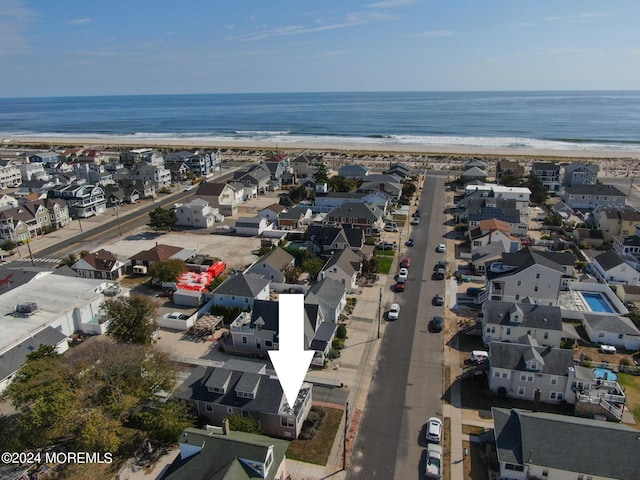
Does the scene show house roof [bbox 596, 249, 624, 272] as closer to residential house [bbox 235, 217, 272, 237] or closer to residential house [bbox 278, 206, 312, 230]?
residential house [bbox 278, 206, 312, 230]

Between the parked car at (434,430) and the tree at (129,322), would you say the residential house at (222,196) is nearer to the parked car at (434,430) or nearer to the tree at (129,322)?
the tree at (129,322)

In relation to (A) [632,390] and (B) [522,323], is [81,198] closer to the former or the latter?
(B) [522,323]

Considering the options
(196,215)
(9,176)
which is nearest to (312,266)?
(196,215)

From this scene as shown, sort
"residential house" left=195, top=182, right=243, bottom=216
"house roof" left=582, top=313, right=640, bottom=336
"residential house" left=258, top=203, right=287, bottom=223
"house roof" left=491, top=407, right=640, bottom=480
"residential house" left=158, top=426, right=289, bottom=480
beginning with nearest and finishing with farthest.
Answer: "residential house" left=158, top=426, right=289, bottom=480 → "house roof" left=491, top=407, right=640, bottom=480 → "house roof" left=582, top=313, right=640, bottom=336 → "residential house" left=258, top=203, right=287, bottom=223 → "residential house" left=195, top=182, right=243, bottom=216

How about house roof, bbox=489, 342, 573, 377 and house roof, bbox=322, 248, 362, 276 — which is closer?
house roof, bbox=489, 342, 573, 377

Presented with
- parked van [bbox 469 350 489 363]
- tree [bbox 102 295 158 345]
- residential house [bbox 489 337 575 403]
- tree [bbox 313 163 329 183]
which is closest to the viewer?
residential house [bbox 489 337 575 403]

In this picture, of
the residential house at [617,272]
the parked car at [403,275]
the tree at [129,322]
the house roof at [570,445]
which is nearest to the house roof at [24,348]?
the tree at [129,322]

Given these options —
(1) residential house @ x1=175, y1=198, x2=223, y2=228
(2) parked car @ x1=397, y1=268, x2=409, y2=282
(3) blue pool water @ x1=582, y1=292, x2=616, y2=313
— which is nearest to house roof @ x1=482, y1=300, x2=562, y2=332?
(3) blue pool water @ x1=582, y1=292, x2=616, y2=313
